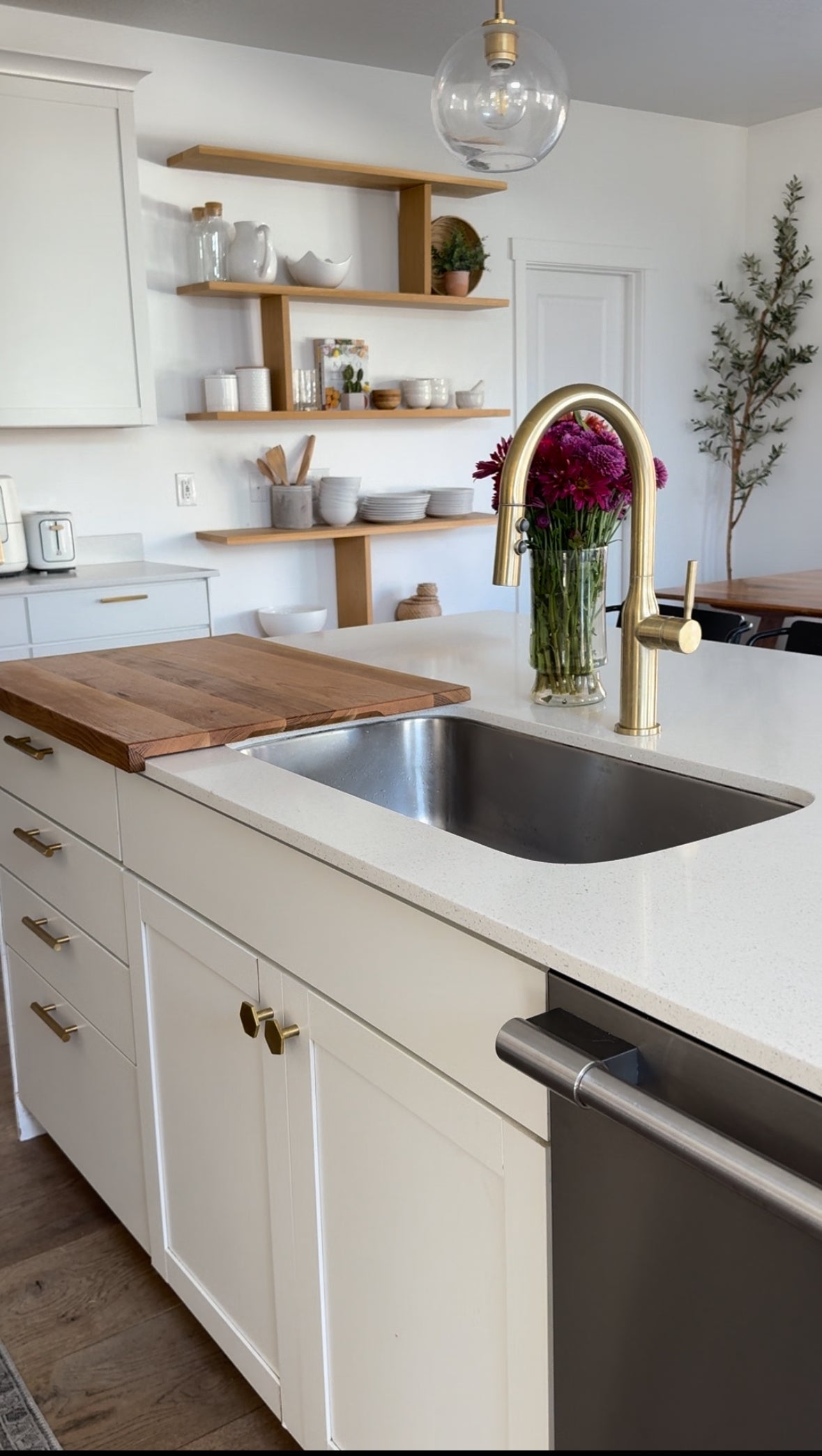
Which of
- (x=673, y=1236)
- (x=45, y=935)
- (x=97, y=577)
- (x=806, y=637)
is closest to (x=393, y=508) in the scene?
(x=97, y=577)

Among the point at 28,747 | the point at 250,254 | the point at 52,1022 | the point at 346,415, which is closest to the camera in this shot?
the point at 28,747

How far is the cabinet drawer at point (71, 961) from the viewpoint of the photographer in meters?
1.76

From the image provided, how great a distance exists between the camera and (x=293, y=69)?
423cm

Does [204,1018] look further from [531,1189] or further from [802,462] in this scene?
[802,462]

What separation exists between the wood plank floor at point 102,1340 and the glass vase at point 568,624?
1.06 m

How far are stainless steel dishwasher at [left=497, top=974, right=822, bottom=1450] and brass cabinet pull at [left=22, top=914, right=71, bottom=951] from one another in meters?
1.20

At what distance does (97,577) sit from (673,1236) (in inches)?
122

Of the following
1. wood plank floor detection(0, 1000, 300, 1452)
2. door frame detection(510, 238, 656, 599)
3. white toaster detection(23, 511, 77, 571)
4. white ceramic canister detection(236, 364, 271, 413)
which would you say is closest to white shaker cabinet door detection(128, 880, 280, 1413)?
wood plank floor detection(0, 1000, 300, 1452)

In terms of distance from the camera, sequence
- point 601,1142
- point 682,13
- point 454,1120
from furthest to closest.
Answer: point 682,13 → point 454,1120 → point 601,1142

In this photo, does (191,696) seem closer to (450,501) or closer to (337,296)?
(337,296)

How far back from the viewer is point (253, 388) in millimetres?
4094

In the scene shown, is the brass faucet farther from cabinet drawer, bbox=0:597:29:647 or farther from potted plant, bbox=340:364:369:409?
potted plant, bbox=340:364:369:409

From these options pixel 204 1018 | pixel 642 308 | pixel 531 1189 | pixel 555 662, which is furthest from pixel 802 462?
pixel 531 1189

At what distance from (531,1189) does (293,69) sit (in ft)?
14.0
